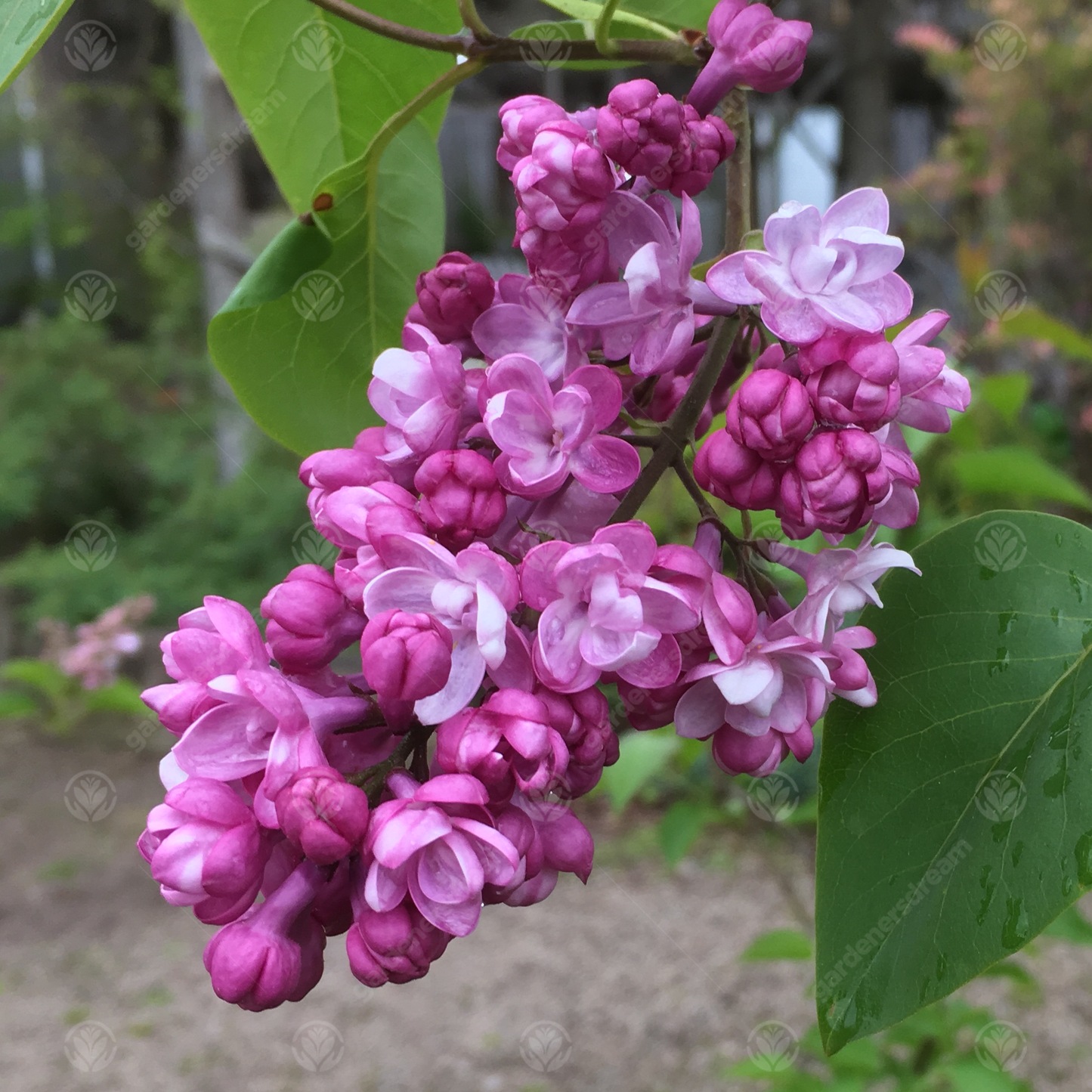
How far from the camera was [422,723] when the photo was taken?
0.32 m

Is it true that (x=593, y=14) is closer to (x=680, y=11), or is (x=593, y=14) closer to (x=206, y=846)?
(x=680, y=11)

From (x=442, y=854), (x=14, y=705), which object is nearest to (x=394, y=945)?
(x=442, y=854)

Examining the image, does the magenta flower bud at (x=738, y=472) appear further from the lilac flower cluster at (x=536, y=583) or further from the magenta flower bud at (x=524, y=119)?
the magenta flower bud at (x=524, y=119)

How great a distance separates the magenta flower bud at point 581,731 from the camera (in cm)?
31

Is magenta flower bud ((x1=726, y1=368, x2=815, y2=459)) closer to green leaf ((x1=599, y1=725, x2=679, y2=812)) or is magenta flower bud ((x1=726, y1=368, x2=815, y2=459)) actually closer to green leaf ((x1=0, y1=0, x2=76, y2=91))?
green leaf ((x1=0, y1=0, x2=76, y2=91))

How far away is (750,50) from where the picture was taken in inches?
15.3

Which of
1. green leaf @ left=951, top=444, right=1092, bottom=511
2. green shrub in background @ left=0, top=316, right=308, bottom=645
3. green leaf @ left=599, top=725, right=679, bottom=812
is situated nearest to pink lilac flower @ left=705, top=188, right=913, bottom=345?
green leaf @ left=951, top=444, right=1092, bottom=511

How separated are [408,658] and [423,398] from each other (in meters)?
0.10

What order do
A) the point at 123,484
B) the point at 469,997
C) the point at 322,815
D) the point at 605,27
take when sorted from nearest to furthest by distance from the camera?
1. the point at 322,815
2. the point at 605,27
3. the point at 469,997
4. the point at 123,484

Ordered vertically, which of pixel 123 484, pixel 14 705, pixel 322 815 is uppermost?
pixel 322 815

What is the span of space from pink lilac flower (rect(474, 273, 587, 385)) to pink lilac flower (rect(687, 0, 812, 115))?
0.10 m

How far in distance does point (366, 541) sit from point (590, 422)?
0.26 feet

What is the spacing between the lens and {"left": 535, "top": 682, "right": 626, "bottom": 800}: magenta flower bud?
314 mm

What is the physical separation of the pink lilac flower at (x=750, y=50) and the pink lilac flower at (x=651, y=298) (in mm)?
66
